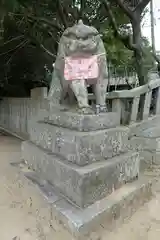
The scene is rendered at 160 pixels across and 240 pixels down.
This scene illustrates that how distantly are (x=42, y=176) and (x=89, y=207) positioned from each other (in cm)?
61

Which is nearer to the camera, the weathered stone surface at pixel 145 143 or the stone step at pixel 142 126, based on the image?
the weathered stone surface at pixel 145 143

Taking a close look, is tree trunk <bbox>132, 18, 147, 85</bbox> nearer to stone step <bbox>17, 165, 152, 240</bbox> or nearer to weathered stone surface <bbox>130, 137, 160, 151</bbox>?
weathered stone surface <bbox>130, 137, 160, 151</bbox>

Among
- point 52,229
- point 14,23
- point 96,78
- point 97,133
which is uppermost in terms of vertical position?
point 14,23

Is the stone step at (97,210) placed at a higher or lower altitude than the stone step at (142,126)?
lower

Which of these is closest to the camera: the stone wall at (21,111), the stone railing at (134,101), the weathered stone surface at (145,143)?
the weathered stone surface at (145,143)

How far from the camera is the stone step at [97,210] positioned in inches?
62.4

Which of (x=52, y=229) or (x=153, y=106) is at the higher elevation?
(x=153, y=106)

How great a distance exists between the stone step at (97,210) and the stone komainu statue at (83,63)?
2.51ft

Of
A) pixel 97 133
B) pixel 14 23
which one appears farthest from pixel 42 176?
pixel 14 23

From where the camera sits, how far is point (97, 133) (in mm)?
1867

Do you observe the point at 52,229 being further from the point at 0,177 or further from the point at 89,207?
the point at 0,177

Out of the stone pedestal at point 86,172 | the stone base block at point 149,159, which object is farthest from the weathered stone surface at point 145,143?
the stone pedestal at point 86,172

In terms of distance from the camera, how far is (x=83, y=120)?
186 cm

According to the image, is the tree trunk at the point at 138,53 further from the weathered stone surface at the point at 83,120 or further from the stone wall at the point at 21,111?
the stone wall at the point at 21,111
